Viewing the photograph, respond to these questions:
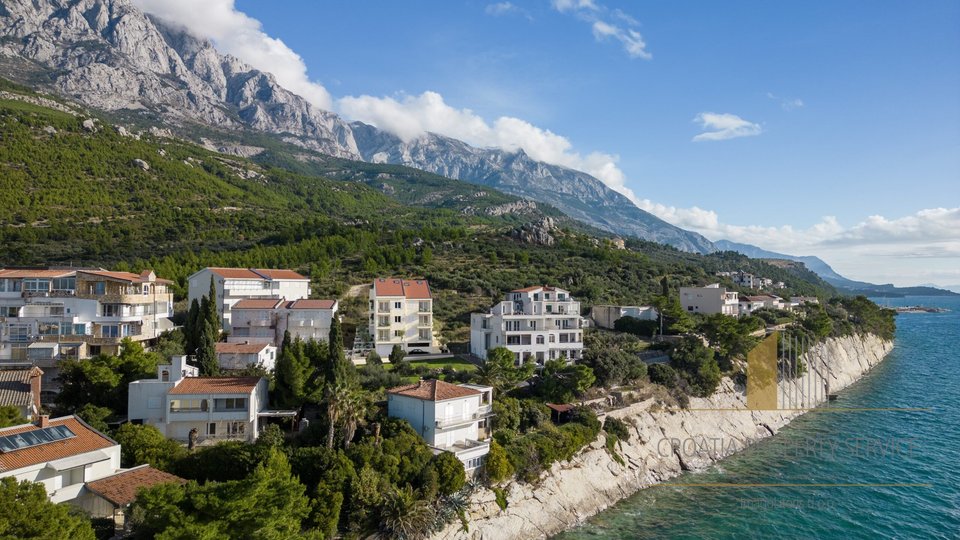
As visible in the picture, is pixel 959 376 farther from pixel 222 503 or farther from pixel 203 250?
pixel 203 250

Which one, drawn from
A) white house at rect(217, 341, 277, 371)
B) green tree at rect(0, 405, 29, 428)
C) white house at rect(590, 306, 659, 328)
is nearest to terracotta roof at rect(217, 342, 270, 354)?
white house at rect(217, 341, 277, 371)

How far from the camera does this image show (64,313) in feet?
A: 139

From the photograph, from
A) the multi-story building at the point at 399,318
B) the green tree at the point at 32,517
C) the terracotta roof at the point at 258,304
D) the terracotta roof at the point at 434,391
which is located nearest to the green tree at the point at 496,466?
the terracotta roof at the point at 434,391

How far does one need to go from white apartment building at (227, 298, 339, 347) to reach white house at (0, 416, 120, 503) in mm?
22461

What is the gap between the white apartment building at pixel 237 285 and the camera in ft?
181

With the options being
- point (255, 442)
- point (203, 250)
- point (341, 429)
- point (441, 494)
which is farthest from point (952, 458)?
point (203, 250)

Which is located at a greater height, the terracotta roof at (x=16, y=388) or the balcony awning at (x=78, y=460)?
the terracotta roof at (x=16, y=388)

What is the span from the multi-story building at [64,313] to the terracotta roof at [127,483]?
18333 millimetres

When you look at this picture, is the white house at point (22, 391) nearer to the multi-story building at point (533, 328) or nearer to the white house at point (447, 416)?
the white house at point (447, 416)

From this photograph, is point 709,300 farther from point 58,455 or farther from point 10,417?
point 10,417

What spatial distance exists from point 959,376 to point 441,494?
77379 millimetres

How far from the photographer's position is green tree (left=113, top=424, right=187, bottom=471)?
28859 mm

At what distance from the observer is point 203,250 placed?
282 ft

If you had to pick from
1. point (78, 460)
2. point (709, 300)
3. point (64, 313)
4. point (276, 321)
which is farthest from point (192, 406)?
point (709, 300)
